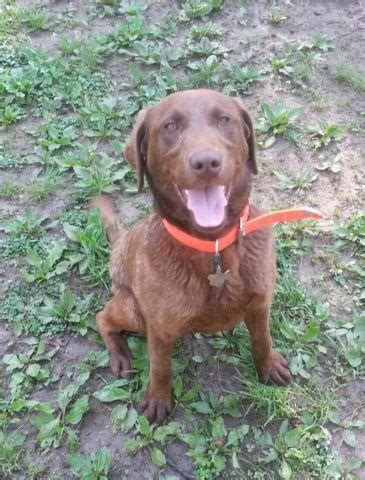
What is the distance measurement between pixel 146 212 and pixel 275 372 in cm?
176

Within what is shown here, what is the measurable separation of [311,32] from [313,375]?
3.75 m

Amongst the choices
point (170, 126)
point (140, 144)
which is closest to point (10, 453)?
point (140, 144)

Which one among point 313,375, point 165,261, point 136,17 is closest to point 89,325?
point 165,261

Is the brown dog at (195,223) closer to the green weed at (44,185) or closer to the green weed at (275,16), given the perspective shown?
the green weed at (44,185)

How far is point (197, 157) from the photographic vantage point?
2625 mm

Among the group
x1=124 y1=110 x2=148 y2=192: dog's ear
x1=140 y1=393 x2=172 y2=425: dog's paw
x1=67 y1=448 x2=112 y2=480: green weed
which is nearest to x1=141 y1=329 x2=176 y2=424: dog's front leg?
x1=140 y1=393 x2=172 y2=425: dog's paw

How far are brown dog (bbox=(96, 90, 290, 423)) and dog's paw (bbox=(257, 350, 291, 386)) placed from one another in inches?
9.9

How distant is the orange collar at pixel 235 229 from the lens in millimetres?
2990

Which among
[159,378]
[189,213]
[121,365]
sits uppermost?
[189,213]

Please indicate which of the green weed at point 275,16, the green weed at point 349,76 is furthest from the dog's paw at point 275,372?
the green weed at point 275,16

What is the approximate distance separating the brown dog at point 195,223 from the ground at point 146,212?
48 cm

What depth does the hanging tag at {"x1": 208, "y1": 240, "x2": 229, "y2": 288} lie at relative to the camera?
9.75 feet

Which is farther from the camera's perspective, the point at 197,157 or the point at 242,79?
the point at 242,79

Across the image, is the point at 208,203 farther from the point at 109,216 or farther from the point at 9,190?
the point at 9,190
